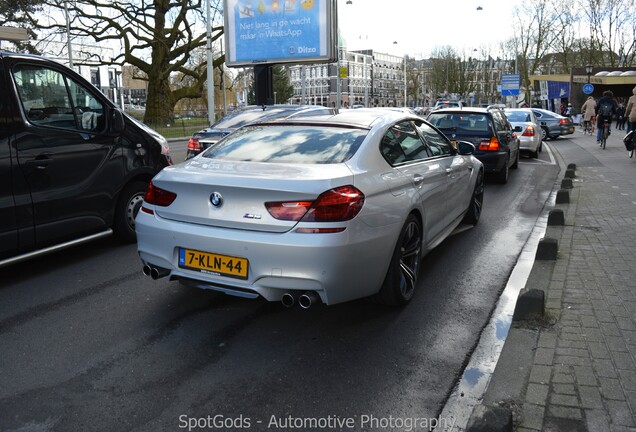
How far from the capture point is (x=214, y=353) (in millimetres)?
3660

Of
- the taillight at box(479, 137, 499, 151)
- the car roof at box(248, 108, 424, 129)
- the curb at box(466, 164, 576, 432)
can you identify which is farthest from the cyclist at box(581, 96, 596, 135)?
the curb at box(466, 164, 576, 432)

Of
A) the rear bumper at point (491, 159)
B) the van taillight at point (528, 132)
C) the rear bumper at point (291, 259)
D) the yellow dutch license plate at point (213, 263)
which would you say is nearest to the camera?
the rear bumper at point (291, 259)

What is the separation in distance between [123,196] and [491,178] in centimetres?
837

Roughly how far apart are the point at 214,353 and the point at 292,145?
1.75m

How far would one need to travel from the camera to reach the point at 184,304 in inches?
178

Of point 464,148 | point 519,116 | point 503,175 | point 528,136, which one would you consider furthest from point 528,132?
point 464,148

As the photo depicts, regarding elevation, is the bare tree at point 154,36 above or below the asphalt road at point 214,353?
above

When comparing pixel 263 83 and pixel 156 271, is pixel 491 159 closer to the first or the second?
pixel 156 271

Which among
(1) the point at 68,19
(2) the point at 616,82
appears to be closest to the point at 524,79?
(2) the point at 616,82

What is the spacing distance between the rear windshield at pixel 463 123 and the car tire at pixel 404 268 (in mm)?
7342

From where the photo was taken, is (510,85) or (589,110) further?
(510,85)

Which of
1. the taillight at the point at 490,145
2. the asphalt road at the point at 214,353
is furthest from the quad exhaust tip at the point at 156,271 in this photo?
the taillight at the point at 490,145

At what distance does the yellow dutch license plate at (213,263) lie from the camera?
3646 millimetres

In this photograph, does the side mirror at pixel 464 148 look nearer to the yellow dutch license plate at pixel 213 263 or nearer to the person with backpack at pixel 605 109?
the yellow dutch license plate at pixel 213 263
